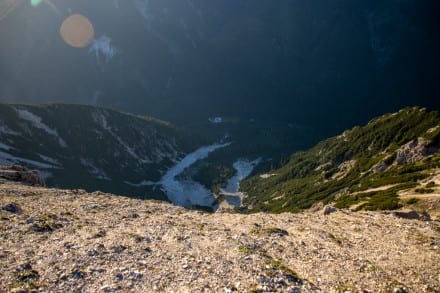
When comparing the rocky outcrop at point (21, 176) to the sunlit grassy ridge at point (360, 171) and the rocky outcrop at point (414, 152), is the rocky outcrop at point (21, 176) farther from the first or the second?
the rocky outcrop at point (414, 152)

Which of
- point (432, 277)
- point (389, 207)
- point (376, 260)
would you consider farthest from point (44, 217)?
point (389, 207)

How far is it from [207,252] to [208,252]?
8 centimetres

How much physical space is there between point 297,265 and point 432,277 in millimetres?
9114

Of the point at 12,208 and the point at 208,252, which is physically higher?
the point at 208,252

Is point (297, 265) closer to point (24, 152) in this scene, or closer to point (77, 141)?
point (24, 152)

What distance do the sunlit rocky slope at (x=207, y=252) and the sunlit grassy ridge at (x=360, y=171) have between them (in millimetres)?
21039

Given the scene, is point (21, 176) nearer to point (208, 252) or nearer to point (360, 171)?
point (208, 252)

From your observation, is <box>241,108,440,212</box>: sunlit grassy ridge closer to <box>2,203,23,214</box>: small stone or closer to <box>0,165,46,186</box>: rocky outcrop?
<box>2,203,23,214</box>: small stone

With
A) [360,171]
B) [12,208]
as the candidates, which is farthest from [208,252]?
[360,171]

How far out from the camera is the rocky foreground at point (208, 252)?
24.7 m

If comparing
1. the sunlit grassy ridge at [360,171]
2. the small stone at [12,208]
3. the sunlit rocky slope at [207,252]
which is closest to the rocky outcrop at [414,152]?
the sunlit grassy ridge at [360,171]

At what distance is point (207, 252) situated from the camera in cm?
3069

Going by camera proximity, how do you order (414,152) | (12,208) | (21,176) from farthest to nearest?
(414,152) → (21,176) → (12,208)

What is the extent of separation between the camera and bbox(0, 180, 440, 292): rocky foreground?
24.7m
